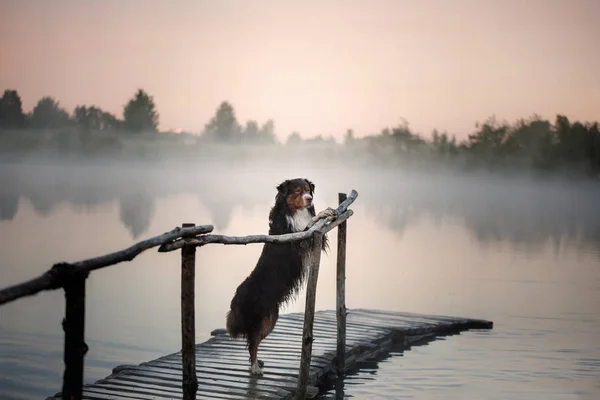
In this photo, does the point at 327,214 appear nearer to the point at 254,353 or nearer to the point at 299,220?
the point at 299,220

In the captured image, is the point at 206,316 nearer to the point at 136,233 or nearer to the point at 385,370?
the point at 385,370

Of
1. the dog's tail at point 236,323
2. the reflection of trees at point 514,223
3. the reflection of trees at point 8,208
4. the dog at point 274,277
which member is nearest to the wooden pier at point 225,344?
the dog at point 274,277

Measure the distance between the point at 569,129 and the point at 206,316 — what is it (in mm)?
47921

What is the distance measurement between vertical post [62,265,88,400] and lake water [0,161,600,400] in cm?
303

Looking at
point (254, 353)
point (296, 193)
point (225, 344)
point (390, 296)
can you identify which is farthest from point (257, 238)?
point (390, 296)

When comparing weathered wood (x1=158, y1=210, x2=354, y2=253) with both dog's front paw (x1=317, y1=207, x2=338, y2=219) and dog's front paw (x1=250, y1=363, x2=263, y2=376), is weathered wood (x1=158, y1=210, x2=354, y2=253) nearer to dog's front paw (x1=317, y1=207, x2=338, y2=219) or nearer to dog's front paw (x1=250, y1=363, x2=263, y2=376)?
dog's front paw (x1=317, y1=207, x2=338, y2=219)

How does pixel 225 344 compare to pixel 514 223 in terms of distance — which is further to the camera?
pixel 514 223

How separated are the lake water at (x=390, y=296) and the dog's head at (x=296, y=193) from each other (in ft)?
5.34

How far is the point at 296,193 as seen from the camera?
243 inches

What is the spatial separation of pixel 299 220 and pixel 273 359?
1148mm

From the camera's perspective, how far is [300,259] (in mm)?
6301

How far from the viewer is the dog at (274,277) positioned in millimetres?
6055

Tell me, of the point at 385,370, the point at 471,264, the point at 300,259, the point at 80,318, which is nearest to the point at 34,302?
the point at 385,370

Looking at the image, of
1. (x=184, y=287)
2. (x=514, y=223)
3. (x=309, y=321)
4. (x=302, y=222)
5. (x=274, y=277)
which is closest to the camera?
(x=184, y=287)
